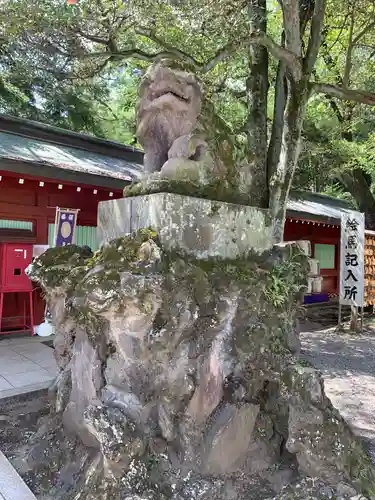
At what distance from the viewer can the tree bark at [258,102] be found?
280 inches

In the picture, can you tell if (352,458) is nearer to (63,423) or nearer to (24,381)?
(63,423)

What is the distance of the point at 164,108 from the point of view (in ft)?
9.55

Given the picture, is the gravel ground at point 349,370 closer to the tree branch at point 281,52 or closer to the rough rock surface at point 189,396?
the rough rock surface at point 189,396

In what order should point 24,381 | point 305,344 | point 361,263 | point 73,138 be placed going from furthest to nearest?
point 73,138 → point 361,263 → point 305,344 → point 24,381

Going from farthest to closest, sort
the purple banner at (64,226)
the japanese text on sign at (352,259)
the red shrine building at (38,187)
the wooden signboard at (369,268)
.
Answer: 1. the wooden signboard at (369,268)
2. the japanese text on sign at (352,259)
3. the purple banner at (64,226)
4. the red shrine building at (38,187)

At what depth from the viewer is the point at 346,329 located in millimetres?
9109

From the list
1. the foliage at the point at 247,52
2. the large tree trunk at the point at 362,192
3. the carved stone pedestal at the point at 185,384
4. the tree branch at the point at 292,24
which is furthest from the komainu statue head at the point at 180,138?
the large tree trunk at the point at 362,192

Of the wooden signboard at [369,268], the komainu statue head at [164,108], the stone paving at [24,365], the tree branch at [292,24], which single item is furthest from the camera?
the wooden signboard at [369,268]

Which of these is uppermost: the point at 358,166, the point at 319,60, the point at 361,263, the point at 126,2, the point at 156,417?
the point at 319,60

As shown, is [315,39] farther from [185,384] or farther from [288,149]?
[185,384]

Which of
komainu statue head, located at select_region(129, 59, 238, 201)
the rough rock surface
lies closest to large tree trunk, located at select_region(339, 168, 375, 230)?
komainu statue head, located at select_region(129, 59, 238, 201)

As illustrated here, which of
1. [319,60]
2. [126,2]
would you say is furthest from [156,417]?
[319,60]

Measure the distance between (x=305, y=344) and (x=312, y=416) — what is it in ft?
18.1

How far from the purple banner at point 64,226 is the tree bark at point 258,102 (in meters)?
3.59
